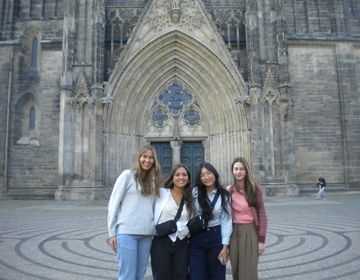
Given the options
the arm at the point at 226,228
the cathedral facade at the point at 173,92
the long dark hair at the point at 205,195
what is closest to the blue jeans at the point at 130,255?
the long dark hair at the point at 205,195

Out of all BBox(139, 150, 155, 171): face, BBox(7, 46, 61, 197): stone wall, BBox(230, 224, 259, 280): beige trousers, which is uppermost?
BBox(7, 46, 61, 197): stone wall

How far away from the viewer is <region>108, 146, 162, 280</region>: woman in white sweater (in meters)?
3.42

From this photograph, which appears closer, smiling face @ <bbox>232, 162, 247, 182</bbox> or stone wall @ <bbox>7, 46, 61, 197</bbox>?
smiling face @ <bbox>232, 162, 247, 182</bbox>

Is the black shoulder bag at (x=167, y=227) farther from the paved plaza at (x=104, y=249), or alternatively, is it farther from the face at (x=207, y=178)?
the paved plaza at (x=104, y=249)

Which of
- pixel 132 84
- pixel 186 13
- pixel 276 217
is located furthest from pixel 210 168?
pixel 186 13

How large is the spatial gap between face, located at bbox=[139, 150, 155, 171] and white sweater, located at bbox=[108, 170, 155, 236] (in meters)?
0.14

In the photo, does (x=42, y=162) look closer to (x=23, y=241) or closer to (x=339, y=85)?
(x=23, y=241)

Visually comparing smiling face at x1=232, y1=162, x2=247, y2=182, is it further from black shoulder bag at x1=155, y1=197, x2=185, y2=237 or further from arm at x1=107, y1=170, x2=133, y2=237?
arm at x1=107, y1=170, x2=133, y2=237

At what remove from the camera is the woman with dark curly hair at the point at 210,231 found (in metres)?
3.39

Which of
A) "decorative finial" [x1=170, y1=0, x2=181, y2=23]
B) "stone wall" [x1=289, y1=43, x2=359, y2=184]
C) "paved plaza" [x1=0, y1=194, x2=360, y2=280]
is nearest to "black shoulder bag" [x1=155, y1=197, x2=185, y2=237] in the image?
"paved plaza" [x1=0, y1=194, x2=360, y2=280]

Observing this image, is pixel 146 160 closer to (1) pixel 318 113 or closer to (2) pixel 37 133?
(2) pixel 37 133

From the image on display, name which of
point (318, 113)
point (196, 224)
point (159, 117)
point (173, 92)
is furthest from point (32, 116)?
point (196, 224)

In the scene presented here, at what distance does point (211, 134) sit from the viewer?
20.9 m

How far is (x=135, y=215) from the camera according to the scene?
3445 mm
